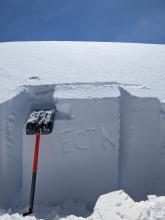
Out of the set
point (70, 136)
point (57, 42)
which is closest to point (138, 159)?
point (70, 136)

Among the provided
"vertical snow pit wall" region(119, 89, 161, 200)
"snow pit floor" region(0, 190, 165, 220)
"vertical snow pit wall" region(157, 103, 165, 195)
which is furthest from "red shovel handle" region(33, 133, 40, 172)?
"vertical snow pit wall" region(157, 103, 165, 195)

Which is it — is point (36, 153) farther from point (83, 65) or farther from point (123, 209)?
point (83, 65)

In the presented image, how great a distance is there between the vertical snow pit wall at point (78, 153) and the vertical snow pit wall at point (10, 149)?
175 mm

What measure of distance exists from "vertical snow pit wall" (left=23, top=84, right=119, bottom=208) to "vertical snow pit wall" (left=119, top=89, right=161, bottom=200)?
0.17 m

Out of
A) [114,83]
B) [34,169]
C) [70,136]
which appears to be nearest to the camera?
[34,169]

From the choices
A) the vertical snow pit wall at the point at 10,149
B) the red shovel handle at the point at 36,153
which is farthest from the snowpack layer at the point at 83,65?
the red shovel handle at the point at 36,153

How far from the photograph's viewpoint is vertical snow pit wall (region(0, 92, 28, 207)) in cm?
298

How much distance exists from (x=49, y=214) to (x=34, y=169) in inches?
16.5

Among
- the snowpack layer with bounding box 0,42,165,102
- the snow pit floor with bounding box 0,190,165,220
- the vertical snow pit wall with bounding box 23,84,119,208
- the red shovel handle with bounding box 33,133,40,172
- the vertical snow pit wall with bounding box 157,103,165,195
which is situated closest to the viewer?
the snow pit floor with bounding box 0,190,165,220

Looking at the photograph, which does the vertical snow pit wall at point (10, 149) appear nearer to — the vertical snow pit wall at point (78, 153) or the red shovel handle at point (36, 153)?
the vertical snow pit wall at point (78, 153)

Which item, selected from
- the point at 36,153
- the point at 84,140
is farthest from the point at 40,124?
the point at 84,140

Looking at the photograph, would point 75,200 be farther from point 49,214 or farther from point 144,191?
point 144,191

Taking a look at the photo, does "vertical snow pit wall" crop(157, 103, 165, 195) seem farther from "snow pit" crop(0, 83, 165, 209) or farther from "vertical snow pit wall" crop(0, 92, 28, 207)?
"vertical snow pit wall" crop(0, 92, 28, 207)

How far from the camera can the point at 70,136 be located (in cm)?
294
